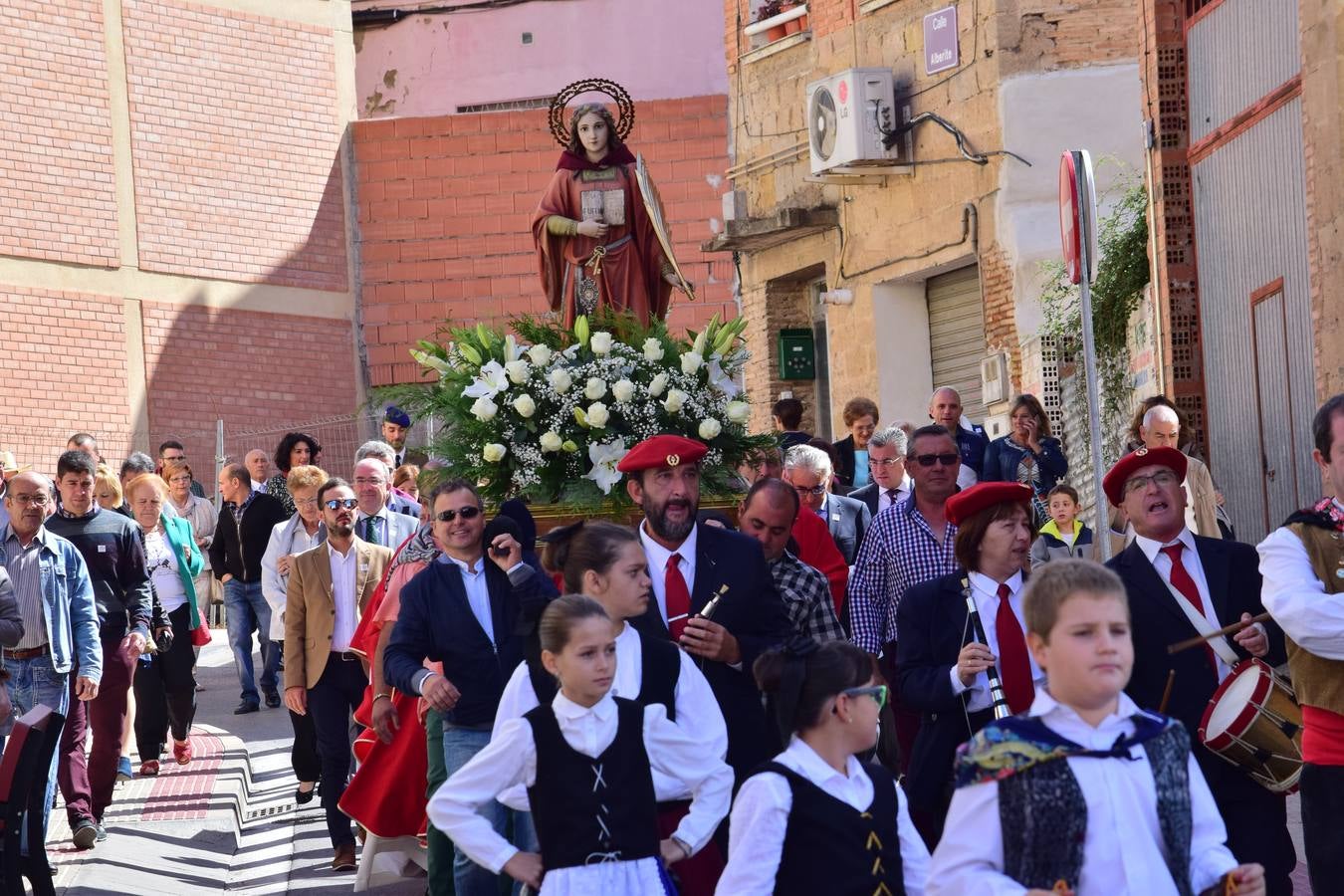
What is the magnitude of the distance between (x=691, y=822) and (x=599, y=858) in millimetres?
336

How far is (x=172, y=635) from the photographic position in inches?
508

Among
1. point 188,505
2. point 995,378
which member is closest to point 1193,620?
point 188,505

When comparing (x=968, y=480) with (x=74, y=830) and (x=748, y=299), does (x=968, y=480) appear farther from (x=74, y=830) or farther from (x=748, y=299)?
(x=748, y=299)

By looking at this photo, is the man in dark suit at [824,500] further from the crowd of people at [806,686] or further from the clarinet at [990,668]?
the clarinet at [990,668]

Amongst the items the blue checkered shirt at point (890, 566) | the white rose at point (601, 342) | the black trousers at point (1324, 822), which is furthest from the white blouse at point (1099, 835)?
the white rose at point (601, 342)

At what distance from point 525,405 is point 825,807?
4548mm

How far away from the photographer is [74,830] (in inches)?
410

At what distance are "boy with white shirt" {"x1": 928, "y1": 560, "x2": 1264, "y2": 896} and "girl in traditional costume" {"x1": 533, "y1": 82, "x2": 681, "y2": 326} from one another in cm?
709

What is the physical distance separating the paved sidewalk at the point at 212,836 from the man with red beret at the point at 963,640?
416cm

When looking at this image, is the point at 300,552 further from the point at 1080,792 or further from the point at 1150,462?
the point at 1080,792

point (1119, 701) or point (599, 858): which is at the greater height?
point (1119, 701)

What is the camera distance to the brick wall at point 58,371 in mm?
24406

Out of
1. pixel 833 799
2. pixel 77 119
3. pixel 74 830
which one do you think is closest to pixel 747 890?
pixel 833 799

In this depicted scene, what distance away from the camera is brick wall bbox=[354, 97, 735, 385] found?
27578 millimetres
